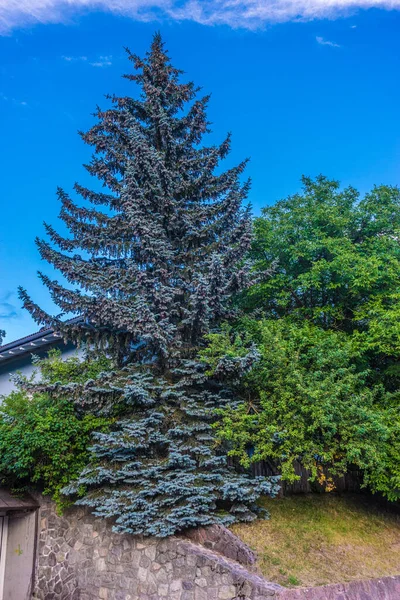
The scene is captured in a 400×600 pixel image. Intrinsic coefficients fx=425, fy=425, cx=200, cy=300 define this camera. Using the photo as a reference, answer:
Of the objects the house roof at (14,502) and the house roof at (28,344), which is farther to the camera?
the house roof at (28,344)

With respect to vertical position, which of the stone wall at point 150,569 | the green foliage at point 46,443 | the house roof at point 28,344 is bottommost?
the stone wall at point 150,569

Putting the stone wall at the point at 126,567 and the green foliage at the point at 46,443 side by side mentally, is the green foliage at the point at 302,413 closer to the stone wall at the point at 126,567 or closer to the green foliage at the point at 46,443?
the stone wall at the point at 126,567

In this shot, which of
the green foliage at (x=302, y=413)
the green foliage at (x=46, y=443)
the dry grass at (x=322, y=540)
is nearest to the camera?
the dry grass at (x=322, y=540)

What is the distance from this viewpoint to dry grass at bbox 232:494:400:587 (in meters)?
6.32

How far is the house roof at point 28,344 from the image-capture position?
468 inches

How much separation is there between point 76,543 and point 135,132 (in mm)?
8269

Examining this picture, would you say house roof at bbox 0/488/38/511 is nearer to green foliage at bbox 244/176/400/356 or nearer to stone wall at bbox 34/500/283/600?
stone wall at bbox 34/500/283/600

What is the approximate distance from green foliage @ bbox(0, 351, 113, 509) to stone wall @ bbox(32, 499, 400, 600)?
737 mm

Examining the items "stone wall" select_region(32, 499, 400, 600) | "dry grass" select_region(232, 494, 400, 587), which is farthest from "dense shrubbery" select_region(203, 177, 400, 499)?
"stone wall" select_region(32, 499, 400, 600)

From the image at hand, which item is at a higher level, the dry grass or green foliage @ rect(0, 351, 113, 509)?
green foliage @ rect(0, 351, 113, 509)

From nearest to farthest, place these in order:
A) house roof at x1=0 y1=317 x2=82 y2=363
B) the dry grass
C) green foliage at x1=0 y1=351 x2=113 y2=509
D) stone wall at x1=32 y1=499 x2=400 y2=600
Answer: stone wall at x1=32 y1=499 x2=400 y2=600 → the dry grass → green foliage at x1=0 y1=351 x2=113 y2=509 → house roof at x1=0 y1=317 x2=82 y2=363

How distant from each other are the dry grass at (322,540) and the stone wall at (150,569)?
30 centimetres

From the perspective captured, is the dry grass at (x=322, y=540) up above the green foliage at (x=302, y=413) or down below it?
below

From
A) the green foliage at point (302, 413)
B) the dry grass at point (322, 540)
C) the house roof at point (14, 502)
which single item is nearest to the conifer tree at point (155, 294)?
the green foliage at point (302, 413)
